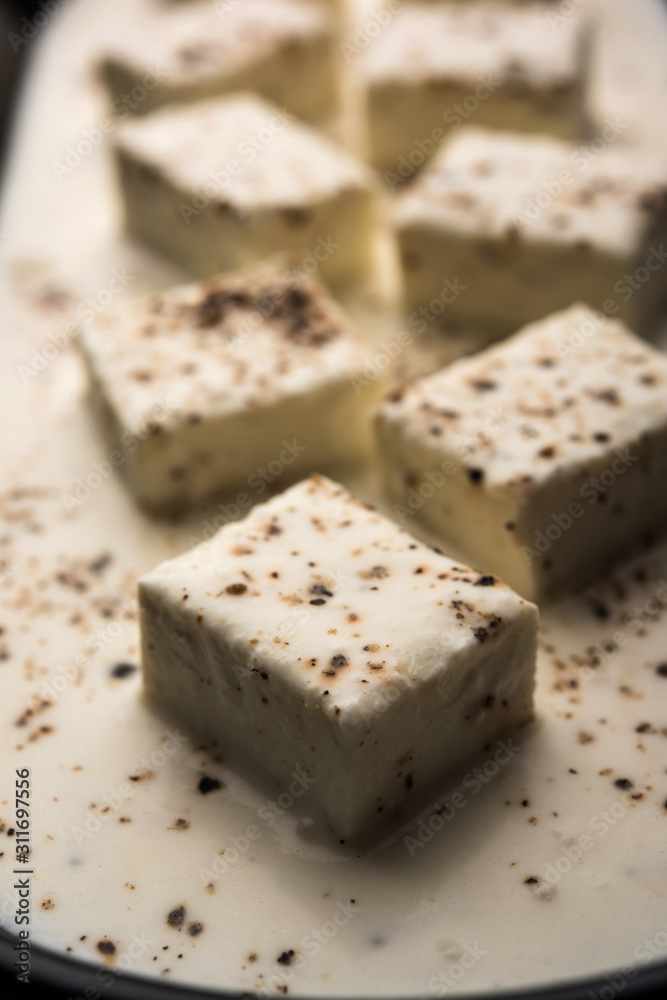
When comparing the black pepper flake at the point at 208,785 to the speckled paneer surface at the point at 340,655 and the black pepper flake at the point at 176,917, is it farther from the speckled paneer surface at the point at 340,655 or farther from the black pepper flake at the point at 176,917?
the black pepper flake at the point at 176,917

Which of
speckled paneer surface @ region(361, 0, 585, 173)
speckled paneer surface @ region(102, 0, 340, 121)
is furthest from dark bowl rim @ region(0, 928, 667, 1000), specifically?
speckled paneer surface @ region(102, 0, 340, 121)

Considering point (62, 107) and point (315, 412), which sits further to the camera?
point (62, 107)

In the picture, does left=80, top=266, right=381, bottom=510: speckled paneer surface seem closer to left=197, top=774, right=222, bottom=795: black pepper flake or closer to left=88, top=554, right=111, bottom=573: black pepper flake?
left=88, top=554, right=111, bottom=573: black pepper flake

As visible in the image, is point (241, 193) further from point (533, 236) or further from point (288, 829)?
point (288, 829)

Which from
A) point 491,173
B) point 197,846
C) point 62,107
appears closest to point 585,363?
point 491,173

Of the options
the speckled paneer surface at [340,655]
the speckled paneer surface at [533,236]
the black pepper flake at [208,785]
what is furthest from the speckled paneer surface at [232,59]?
the black pepper flake at [208,785]

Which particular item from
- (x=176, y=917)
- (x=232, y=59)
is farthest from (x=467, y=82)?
(x=176, y=917)

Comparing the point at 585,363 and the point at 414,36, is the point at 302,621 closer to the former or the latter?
the point at 585,363
